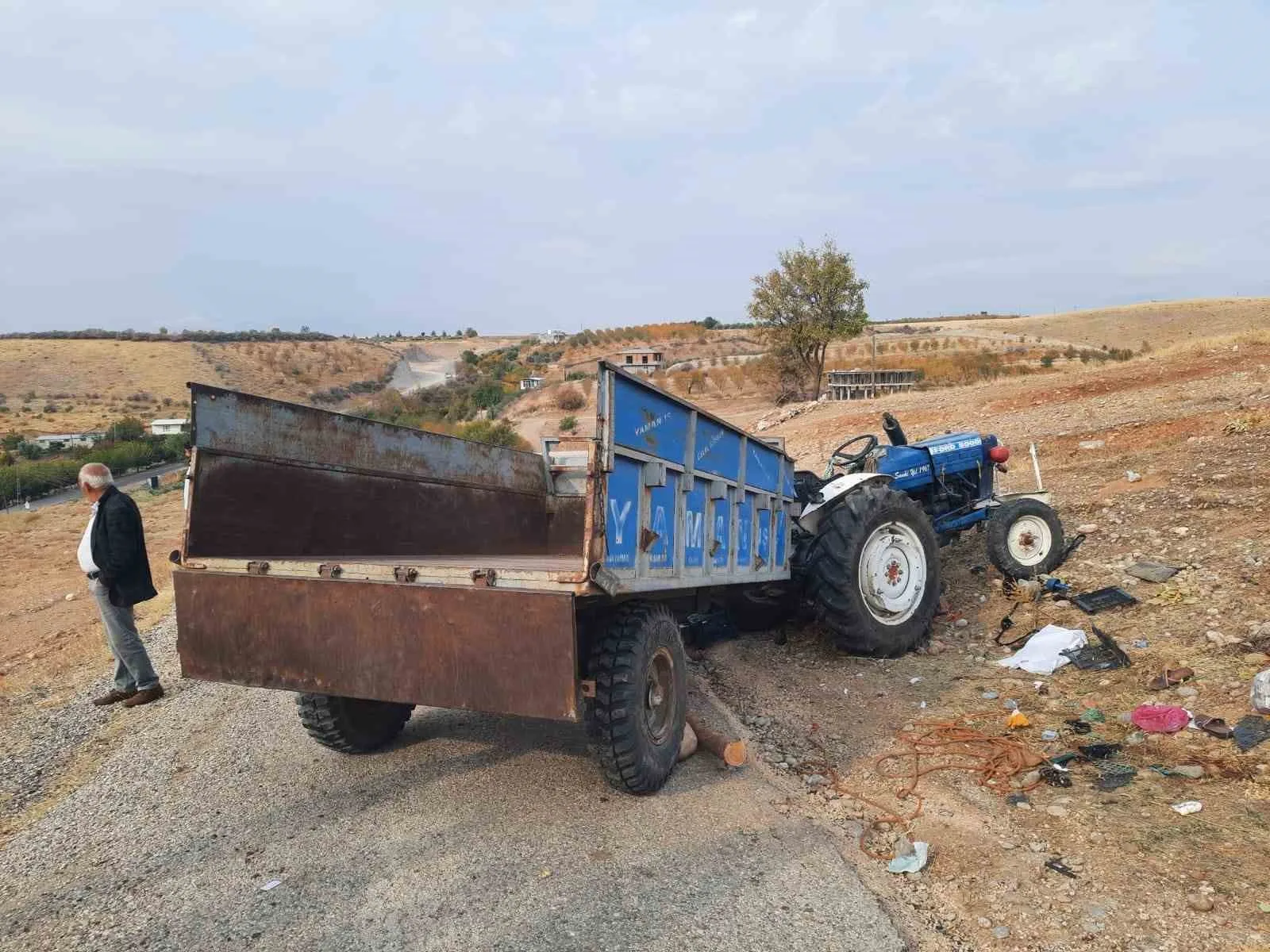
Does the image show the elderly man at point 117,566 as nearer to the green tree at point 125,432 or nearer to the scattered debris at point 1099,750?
the scattered debris at point 1099,750

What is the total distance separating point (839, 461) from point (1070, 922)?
4.65m

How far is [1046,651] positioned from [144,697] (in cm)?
620

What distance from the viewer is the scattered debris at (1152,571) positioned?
21.3ft

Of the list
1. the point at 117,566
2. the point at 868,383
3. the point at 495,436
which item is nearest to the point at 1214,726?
the point at 117,566

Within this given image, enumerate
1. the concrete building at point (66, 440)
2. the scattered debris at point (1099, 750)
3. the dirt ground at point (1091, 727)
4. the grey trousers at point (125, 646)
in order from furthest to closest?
the concrete building at point (66, 440) < the grey trousers at point (125, 646) < the scattered debris at point (1099, 750) < the dirt ground at point (1091, 727)

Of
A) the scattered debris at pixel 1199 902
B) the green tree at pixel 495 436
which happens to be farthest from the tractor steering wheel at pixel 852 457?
the green tree at pixel 495 436

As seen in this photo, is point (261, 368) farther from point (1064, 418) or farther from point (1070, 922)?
point (1070, 922)

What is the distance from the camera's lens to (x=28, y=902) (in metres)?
3.25

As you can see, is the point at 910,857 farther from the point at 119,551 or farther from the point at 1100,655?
the point at 119,551

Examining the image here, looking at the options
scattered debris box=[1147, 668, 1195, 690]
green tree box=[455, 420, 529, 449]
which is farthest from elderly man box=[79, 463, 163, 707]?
green tree box=[455, 420, 529, 449]

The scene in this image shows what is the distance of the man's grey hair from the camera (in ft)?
18.0

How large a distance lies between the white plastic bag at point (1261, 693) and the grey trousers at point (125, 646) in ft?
21.7

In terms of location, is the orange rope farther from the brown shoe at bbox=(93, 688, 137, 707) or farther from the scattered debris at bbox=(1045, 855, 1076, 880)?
the brown shoe at bbox=(93, 688, 137, 707)

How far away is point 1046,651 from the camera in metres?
5.78
